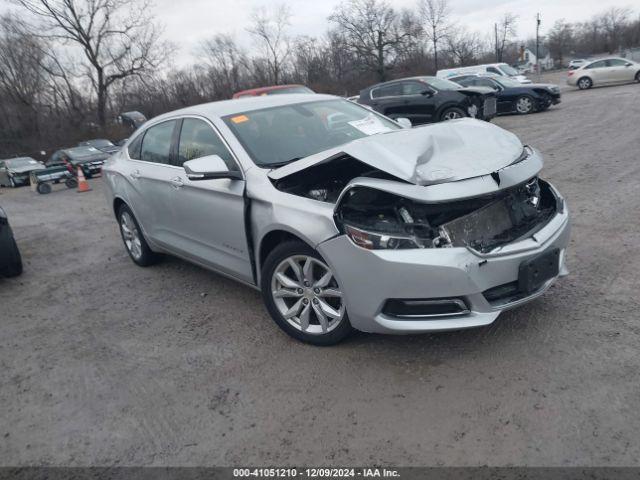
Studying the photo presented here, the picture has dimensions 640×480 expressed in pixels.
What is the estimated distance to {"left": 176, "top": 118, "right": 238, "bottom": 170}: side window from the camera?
13.1 feet

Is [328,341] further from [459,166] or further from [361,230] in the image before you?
[459,166]

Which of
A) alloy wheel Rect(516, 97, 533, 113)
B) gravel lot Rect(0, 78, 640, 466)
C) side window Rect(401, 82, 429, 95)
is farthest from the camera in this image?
alloy wheel Rect(516, 97, 533, 113)

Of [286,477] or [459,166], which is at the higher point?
[459,166]

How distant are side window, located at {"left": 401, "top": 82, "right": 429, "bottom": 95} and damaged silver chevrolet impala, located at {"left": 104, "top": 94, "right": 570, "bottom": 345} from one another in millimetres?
11055

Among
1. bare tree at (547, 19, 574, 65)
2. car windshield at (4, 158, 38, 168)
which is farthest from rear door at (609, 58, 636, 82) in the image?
bare tree at (547, 19, 574, 65)

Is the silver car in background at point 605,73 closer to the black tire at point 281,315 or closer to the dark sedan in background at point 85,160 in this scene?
the dark sedan in background at point 85,160

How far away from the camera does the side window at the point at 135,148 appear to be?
17.7 ft

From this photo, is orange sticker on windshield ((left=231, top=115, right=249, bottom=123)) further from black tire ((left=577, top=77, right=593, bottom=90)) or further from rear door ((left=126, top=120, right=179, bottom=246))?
black tire ((left=577, top=77, right=593, bottom=90))

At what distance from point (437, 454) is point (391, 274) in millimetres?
967

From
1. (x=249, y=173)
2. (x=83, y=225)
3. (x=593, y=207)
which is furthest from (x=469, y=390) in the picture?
(x=83, y=225)

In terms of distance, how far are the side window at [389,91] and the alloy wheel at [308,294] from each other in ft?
42.2

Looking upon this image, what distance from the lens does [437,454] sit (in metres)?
2.46

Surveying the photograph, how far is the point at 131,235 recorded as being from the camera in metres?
5.85

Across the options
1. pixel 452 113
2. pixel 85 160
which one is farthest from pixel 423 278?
pixel 85 160
